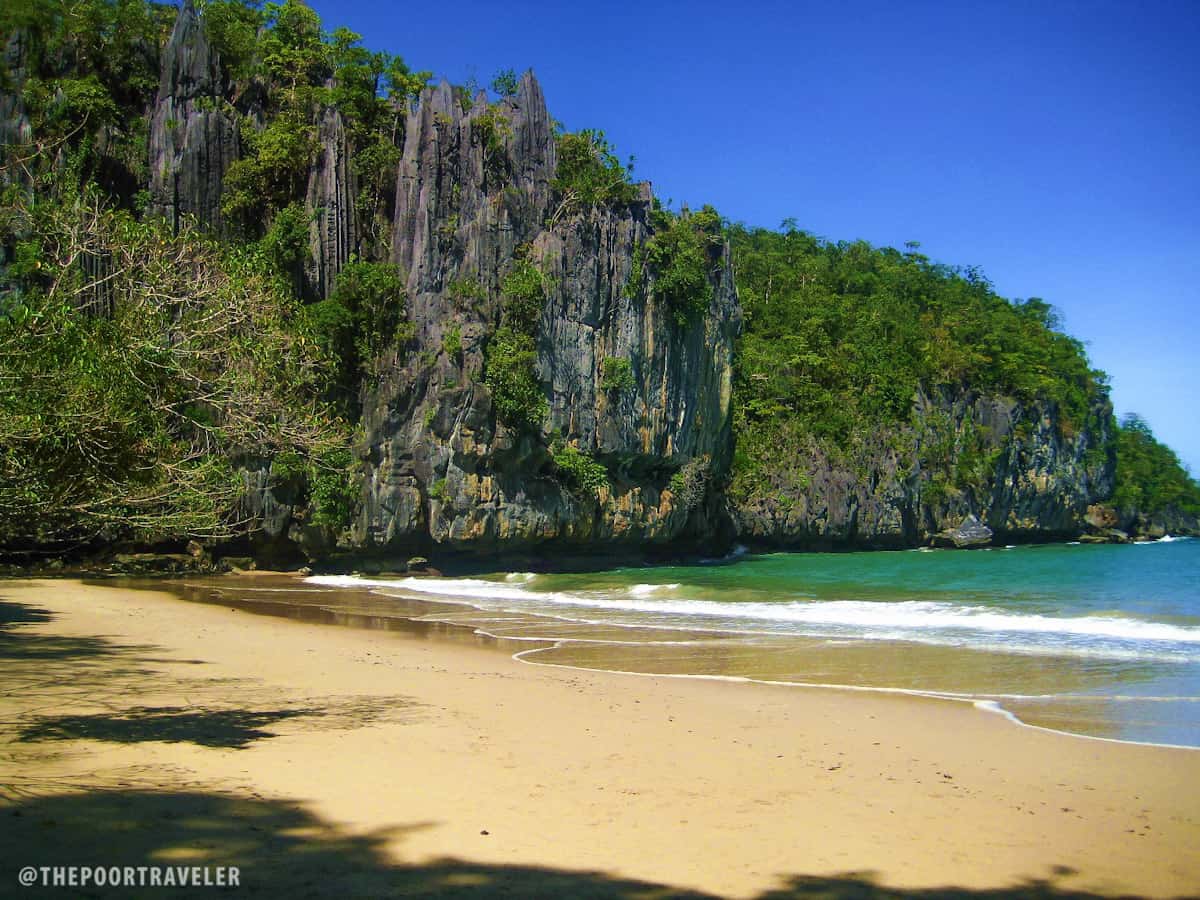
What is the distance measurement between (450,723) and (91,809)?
3247mm

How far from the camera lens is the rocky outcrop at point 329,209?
28359mm

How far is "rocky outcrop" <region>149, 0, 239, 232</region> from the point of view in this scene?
2769 centimetres

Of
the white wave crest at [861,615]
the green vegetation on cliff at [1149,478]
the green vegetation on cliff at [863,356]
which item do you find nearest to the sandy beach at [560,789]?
the white wave crest at [861,615]

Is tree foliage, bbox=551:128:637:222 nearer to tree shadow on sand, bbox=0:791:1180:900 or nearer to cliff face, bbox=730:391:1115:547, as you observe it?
cliff face, bbox=730:391:1115:547

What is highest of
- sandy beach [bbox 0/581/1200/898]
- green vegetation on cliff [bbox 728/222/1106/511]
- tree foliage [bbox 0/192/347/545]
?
green vegetation on cliff [bbox 728/222/1106/511]

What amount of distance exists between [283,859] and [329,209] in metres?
27.6

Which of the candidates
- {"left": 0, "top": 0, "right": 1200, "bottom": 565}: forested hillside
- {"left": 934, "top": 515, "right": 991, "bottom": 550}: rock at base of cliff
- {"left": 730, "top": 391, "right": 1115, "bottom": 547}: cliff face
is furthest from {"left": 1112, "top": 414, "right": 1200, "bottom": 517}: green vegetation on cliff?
{"left": 0, "top": 0, "right": 1200, "bottom": 565}: forested hillside

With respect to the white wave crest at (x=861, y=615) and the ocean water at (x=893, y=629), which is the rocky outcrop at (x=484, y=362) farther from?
the white wave crest at (x=861, y=615)

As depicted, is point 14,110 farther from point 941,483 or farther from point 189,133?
point 941,483

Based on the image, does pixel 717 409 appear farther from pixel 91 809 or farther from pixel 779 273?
pixel 91 809

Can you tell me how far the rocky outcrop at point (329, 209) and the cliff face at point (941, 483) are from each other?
21121 mm

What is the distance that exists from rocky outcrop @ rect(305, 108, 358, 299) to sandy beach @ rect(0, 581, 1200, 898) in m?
20.9

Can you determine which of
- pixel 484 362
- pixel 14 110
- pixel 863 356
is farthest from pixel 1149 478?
pixel 14 110

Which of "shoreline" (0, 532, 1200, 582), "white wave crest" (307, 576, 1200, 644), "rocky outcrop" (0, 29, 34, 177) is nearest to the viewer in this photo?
"white wave crest" (307, 576, 1200, 644)
